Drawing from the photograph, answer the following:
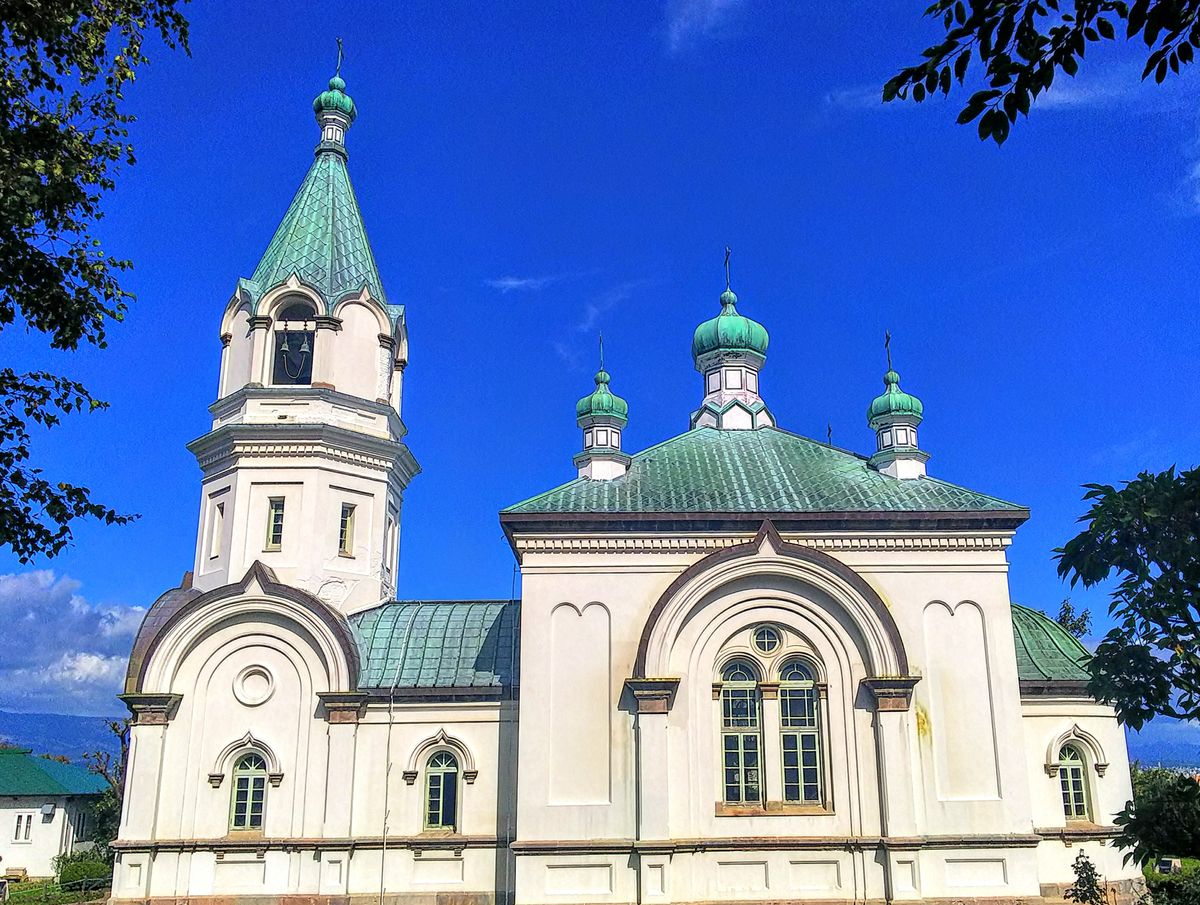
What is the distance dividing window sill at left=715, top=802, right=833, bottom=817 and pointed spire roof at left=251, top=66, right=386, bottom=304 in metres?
14.3

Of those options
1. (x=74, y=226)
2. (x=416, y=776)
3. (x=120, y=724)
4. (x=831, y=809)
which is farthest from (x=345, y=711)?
(x=120, y=724)

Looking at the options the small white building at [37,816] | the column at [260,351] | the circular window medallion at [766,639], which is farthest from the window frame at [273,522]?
the small white building at [37,816]

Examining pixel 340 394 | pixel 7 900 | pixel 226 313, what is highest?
pixel 226 313

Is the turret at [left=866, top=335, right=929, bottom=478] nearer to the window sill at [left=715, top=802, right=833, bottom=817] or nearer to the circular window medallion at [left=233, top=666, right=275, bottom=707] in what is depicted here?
the window sill at [left=715, top=802, right=833, bottom=817]

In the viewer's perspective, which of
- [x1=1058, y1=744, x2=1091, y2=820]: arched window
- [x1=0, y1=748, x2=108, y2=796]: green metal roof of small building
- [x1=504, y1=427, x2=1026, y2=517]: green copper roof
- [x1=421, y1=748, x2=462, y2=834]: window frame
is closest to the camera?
[x1=504, y1=427, x2=1026, y2=517]: green copper roof

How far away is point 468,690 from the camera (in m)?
21.9

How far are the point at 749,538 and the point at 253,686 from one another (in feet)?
35.0

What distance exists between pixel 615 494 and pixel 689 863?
7.19 meters

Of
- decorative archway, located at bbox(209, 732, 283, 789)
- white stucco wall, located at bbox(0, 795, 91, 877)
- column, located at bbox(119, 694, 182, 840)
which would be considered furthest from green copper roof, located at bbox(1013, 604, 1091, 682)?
white stucco wall, located at bbox(0, 795, 91, 877)

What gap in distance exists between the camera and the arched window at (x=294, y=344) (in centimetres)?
2464

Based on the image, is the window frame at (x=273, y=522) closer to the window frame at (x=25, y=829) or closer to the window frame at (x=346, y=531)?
the window frame at (x=346, y=531)

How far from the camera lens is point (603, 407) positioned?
2308cm

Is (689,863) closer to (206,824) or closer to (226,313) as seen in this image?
(206,824)

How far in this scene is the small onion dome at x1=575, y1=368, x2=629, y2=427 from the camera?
75.6ft
